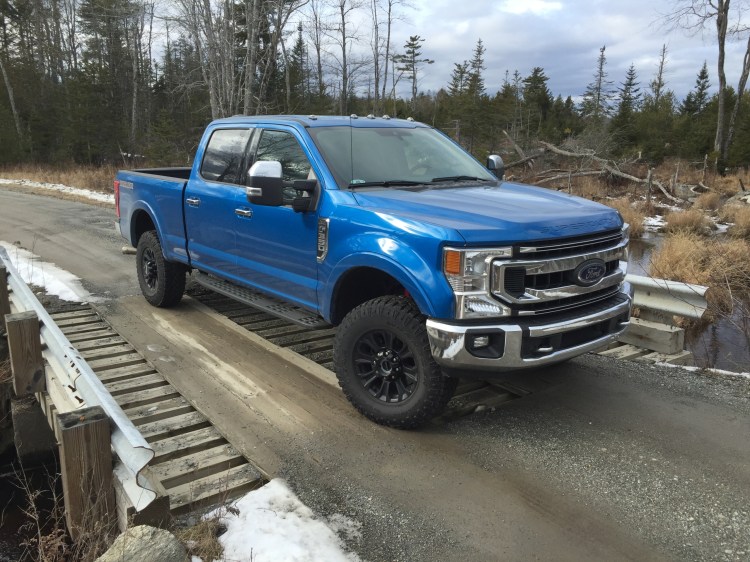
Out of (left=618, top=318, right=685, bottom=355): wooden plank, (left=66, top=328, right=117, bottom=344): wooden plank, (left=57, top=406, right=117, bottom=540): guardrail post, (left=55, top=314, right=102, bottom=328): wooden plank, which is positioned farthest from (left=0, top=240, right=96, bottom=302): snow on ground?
(left=618, top=318, right=685, bottom=355): wooden plank

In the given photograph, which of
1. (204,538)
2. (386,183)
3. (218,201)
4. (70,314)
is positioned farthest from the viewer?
(70,314)

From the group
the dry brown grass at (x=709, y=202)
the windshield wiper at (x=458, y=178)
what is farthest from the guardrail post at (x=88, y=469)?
the dry brown grass at (x=709, y=202)

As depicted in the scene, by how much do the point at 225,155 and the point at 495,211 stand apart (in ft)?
9.66

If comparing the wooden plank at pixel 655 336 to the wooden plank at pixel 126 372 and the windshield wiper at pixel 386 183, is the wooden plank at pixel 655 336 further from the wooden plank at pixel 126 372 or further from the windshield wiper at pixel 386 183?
the wooden plank at pixel 126 372

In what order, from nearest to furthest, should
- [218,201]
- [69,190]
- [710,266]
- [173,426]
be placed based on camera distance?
[173,426], [218,201], [710,266], [69,190]

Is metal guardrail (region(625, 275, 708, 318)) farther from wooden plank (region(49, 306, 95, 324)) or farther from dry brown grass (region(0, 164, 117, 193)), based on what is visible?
dry brown grass (region(0, 164, 117, 193))

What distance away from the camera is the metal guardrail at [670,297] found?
17.9ft

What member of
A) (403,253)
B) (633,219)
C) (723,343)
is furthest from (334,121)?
(633,219)

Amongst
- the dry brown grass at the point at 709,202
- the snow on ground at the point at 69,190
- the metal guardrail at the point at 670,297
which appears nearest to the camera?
the metal guardrail at the point at 670,297

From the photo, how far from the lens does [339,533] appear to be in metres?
2.95

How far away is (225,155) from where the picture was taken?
5.50 meters

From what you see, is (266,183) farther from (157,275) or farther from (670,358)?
(670,358)

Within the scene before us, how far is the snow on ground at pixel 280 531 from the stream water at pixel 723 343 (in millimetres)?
4503

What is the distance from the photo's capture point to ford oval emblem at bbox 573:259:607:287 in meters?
3.66
